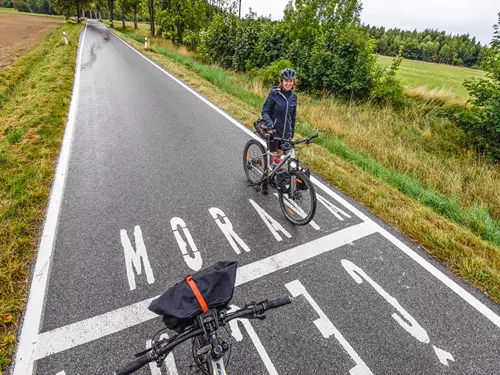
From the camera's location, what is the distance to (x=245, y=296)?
3018 mm

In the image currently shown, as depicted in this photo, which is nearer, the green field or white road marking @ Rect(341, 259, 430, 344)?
white road marking @ Rect(341, 259, 430, 344)

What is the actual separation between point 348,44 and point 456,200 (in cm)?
829

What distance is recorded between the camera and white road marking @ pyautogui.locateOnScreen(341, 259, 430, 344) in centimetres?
271

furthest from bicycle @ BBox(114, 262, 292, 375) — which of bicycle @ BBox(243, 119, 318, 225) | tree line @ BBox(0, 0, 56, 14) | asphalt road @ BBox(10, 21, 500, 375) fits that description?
tree line @ BBox(0, 0, 56, 14)

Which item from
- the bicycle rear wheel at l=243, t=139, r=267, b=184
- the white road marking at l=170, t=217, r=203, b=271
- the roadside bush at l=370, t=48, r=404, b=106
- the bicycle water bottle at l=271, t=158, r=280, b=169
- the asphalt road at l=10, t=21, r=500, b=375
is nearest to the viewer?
the asphalt road at l=10, t=21, r=500, b=375

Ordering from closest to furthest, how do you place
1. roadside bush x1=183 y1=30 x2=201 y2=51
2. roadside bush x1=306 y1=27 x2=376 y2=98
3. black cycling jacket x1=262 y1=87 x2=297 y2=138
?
1. black cycling jacket x1=262 y1=87 x2=297 y2=138
2. roadside bush x1=306 y1=27 x2=376 y2=98
3. roadside bush x1=183 y1=30 x2=201 y2=51

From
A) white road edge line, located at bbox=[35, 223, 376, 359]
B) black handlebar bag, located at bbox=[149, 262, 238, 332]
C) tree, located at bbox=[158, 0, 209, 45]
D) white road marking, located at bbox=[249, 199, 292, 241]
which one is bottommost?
white road edge line, located at bbox=[35, 223, 376, 359]

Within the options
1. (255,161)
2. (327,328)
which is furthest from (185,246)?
(255,161)

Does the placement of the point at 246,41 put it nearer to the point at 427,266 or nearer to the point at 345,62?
the point at 345,62

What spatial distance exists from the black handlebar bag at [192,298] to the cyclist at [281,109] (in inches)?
117

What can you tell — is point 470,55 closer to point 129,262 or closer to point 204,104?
point 204,104

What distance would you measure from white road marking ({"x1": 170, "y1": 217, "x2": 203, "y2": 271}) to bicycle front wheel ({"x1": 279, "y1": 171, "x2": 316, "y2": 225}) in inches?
61.5

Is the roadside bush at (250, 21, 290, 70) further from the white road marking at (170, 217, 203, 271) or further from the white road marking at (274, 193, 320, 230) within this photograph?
the white road marking at (170, 217, 203, 271)

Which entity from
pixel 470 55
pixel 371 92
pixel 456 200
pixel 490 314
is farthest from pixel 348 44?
pixel 470 55
